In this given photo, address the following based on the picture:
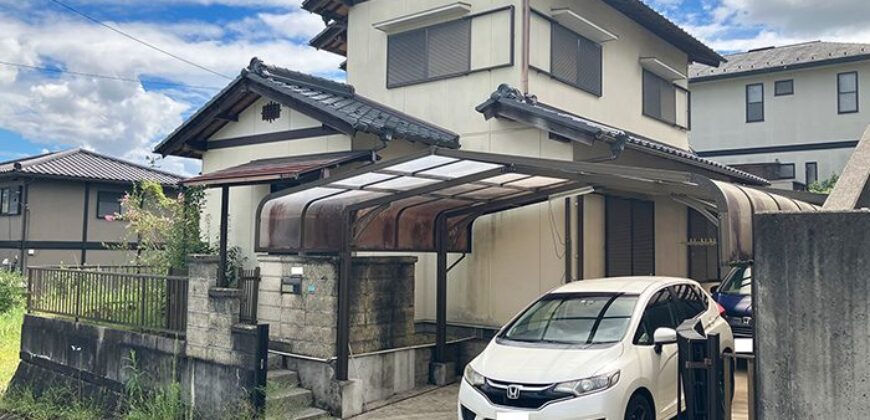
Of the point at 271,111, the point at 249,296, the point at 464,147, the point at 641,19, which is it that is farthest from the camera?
the point at 641,19

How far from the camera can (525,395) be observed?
544 centimetres

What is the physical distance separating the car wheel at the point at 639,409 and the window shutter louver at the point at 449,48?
683 cm

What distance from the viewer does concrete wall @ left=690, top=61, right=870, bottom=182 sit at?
22156 mm

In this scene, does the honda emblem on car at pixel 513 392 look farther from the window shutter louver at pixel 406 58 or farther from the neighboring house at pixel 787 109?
the neighboring house at pixel 787 109

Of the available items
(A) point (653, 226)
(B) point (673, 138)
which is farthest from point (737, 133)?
(A) point (653, 226)

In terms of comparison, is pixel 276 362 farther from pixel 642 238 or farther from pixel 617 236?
pixel 642 238

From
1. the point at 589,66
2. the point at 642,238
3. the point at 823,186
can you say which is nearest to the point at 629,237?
the point at 642,238

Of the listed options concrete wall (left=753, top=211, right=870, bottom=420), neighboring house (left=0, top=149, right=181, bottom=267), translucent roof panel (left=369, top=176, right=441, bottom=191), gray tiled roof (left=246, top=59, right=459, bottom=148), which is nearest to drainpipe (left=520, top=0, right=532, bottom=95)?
gray tiled roof (left=246, top=59, right=459, bottom=148)

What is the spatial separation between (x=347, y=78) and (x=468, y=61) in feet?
9.33

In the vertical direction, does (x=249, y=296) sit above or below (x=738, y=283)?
below

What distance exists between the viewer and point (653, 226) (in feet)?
41.1

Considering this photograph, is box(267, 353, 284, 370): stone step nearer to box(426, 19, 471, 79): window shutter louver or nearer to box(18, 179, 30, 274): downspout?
box(426, 19, 471, 79): window shutter louver

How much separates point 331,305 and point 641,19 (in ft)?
31.2

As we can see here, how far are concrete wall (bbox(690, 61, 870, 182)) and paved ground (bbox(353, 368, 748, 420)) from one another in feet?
57.3
